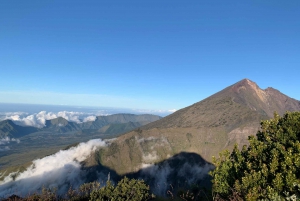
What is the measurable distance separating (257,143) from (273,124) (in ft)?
20.6

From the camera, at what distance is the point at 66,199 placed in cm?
2570

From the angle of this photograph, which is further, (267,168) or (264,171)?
(267,168)

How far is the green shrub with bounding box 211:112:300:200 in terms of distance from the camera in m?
21.0

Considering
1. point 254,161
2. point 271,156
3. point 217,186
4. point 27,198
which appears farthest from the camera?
point 217,186

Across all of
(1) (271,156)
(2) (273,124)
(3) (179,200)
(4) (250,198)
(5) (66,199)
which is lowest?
(3) (179,200)

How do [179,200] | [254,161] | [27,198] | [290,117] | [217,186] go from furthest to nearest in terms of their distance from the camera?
[179,200] < [290,117] < [217,186] < [254,161] < [27,198]

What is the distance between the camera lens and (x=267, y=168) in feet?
80.0

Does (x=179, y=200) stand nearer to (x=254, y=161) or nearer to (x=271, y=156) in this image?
(x=254, y=161)

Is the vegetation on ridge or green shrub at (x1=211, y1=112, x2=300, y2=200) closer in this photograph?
the vegetation on ridge

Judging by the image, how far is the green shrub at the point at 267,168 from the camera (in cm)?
2096

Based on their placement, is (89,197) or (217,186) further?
(89,197)

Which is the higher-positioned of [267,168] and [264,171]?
[267,168]

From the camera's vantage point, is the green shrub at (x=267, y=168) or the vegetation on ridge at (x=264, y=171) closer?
the vegetation on ridge at (x=264, y=171)

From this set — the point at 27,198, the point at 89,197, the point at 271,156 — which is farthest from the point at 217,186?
the point at 27,198
